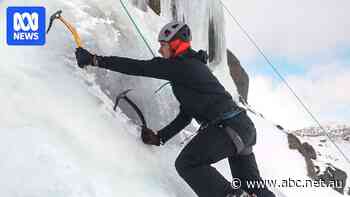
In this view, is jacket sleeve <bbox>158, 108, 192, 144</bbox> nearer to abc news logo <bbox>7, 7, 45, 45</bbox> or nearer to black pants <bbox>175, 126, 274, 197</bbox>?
black pants <bbox>175, 126, 274, 197</bbox>

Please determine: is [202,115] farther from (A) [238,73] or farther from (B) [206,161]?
(A) [238,73]

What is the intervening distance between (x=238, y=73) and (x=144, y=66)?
1566 centimetres

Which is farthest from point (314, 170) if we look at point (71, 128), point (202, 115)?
point (71, 128)

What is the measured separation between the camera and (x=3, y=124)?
11.8 feet

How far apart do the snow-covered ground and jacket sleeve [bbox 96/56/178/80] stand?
46cm

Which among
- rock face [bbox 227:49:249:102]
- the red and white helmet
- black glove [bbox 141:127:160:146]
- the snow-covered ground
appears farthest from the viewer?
rock face [bbox 227:49:249:102]

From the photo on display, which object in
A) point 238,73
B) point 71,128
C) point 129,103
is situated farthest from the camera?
point 238,73

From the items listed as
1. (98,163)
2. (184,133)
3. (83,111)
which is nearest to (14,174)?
(98,163)

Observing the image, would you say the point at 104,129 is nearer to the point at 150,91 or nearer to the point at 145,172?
the point at 145,172

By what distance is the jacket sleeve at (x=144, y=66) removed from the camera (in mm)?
4351

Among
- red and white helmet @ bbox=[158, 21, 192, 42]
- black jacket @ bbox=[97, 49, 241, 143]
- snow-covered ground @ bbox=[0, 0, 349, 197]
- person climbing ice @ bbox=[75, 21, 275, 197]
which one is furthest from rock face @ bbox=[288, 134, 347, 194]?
red and white helmet @ bbox=[158, 21, 192, 42]

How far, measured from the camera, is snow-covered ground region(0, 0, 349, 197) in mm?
3371

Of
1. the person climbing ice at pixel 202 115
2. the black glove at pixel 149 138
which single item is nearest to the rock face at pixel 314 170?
the black glove at pixel 149 138

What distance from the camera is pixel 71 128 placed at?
4.06 m
